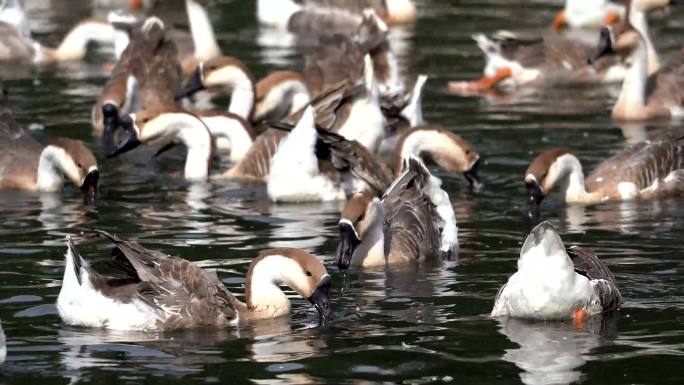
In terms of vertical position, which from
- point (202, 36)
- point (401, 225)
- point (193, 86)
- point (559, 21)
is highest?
point (559, 21)

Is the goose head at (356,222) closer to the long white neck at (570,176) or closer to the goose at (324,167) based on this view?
the goose at (324,167)

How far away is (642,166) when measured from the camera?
49.4 ft

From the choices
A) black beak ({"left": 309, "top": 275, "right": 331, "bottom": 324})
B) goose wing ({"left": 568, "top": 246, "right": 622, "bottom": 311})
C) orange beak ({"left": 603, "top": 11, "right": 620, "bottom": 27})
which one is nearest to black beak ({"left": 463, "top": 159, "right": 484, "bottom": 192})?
goose wing ({"left": 568, "top": 246, "right": 622, "bottom": 311})

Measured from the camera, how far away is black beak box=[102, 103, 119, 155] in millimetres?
17172

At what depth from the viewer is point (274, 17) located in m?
27.2

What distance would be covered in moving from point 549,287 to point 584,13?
16644 millimetres

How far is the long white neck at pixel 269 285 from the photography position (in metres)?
10.5

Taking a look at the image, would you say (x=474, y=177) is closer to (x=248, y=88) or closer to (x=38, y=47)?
(x=248, y=88)

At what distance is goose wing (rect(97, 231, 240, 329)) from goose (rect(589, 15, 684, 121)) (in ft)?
31.5

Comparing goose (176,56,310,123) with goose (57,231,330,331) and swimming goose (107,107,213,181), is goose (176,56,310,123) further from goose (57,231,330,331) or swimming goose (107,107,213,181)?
goose (57,231,330,331)

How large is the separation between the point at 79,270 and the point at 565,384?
3.11 m

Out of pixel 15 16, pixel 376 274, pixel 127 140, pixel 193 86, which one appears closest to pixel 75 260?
pixel 376 274

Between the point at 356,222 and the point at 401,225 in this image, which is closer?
the point at 356,222

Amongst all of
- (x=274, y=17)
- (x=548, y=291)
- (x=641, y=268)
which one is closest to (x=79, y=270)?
(x=548, y=291)
